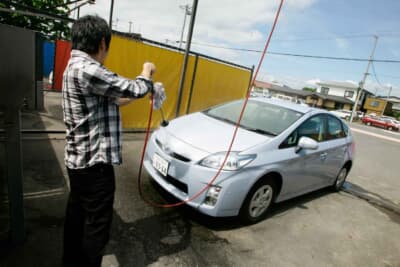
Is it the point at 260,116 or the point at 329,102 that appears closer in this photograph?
the point at 260,116

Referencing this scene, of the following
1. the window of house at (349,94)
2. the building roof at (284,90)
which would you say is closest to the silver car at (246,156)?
the building roof at (284,90)

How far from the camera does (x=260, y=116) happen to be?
3.71 m

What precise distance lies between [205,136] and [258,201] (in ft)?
3.22

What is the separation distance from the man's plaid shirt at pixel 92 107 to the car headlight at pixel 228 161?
1.22 metres

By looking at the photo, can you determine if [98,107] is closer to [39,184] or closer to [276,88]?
[39,184]

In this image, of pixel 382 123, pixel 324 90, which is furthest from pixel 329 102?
pixel 382 123

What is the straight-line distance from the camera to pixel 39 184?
311 centimetres

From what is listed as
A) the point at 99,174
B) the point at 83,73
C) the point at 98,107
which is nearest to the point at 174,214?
the point at 99,174

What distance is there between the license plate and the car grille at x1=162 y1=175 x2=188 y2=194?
7 centimetres

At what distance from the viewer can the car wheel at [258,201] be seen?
2.89m

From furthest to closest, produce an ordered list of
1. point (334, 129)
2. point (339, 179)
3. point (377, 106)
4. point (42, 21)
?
point (377, 106)
point (42, 21)
point (339, 179)
point (334, 129)

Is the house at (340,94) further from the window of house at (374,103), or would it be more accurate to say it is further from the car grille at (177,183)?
the car grille at (177,183)

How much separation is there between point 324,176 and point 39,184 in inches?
157

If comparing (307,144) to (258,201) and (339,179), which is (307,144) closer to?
(258,201)
